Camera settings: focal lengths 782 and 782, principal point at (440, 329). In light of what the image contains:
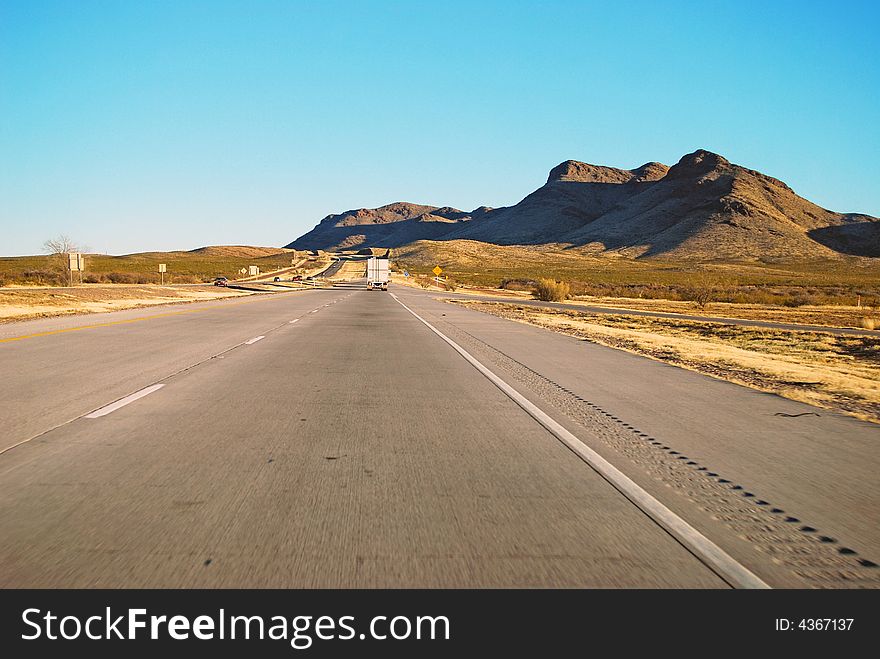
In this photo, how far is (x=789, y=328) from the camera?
101ft

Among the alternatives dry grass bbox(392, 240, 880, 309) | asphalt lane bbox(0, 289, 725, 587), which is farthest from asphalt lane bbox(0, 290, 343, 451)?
dry grass bbox(392, 240, 880, 309)

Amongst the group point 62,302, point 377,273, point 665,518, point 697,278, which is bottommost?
point 62,302

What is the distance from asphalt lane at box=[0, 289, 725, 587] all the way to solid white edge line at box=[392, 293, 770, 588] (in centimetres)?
9

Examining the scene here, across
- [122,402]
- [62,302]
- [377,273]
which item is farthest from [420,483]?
[377,273]

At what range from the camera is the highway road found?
14.3 ft

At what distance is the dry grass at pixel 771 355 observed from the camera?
42.1 ft

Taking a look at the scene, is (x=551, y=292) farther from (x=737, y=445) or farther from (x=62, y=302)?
(x=737, y=445)

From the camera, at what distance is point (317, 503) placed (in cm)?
554

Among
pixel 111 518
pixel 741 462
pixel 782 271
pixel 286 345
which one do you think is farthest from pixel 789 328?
pixel 782 271

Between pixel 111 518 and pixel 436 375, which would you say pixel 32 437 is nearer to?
pixel 111 518

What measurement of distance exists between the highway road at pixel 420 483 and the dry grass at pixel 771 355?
5.26 feet

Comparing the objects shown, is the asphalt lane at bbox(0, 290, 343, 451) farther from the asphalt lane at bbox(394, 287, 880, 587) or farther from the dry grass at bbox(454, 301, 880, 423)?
the dry grass at bbox(454, 301, 880, 423)

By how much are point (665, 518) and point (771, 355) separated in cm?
1661
